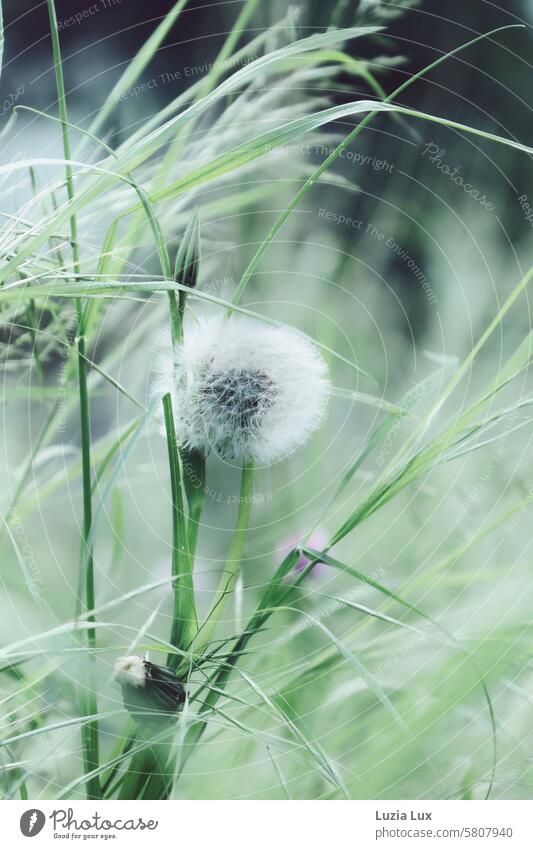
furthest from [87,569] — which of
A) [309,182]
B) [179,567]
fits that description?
[309,182]

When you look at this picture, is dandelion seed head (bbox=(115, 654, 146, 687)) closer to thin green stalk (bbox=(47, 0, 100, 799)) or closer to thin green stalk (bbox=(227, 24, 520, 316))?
thin green stalk (bbox=(47, 0, 100, 799))

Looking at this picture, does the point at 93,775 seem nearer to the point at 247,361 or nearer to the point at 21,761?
the point at 21,761

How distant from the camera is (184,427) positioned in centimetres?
38

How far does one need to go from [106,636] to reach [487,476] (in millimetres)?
302

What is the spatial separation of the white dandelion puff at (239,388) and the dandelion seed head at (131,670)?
0.38 ft

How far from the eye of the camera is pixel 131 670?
1.07 feet

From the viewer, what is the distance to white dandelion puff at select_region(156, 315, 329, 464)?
0.38m

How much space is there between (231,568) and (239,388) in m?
0.13

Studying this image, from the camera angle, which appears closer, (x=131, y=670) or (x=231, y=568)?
(x=131, y=670)
